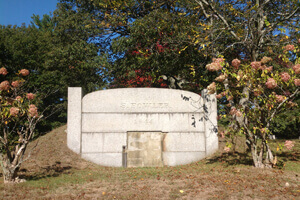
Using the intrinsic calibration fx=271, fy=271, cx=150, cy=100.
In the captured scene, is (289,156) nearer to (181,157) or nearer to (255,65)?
(181,157)

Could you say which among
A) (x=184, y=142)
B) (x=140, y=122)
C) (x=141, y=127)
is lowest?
(x=184, y=142)

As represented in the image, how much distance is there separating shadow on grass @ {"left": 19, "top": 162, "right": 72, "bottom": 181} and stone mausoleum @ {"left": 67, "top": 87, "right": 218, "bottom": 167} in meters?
1.54

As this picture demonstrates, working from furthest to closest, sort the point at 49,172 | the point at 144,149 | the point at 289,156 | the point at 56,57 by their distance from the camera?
the point at 56,57
the point at 144,149
the point at 289,156
the point at 49,172

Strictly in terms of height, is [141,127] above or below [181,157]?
above

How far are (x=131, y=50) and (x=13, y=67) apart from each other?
11985 millimetres

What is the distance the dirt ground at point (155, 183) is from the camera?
697cm

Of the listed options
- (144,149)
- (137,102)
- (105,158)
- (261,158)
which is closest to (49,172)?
(105,158)

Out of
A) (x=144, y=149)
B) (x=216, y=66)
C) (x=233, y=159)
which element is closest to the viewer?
(x=216, y=66)

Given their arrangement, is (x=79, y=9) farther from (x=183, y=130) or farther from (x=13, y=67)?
(x=183, y=130)

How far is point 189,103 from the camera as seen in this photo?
1287 cm

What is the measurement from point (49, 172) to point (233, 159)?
744 cm

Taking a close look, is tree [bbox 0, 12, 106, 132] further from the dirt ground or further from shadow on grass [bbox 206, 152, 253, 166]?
shadow on grass [bbox 206, 152, 253, 166]

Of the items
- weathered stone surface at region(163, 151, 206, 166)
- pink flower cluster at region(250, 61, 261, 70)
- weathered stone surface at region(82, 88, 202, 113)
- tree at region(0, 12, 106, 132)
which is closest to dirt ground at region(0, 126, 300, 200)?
weathered stone surface at region(163, 151, 206, 166)

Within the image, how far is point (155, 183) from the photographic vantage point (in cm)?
809
